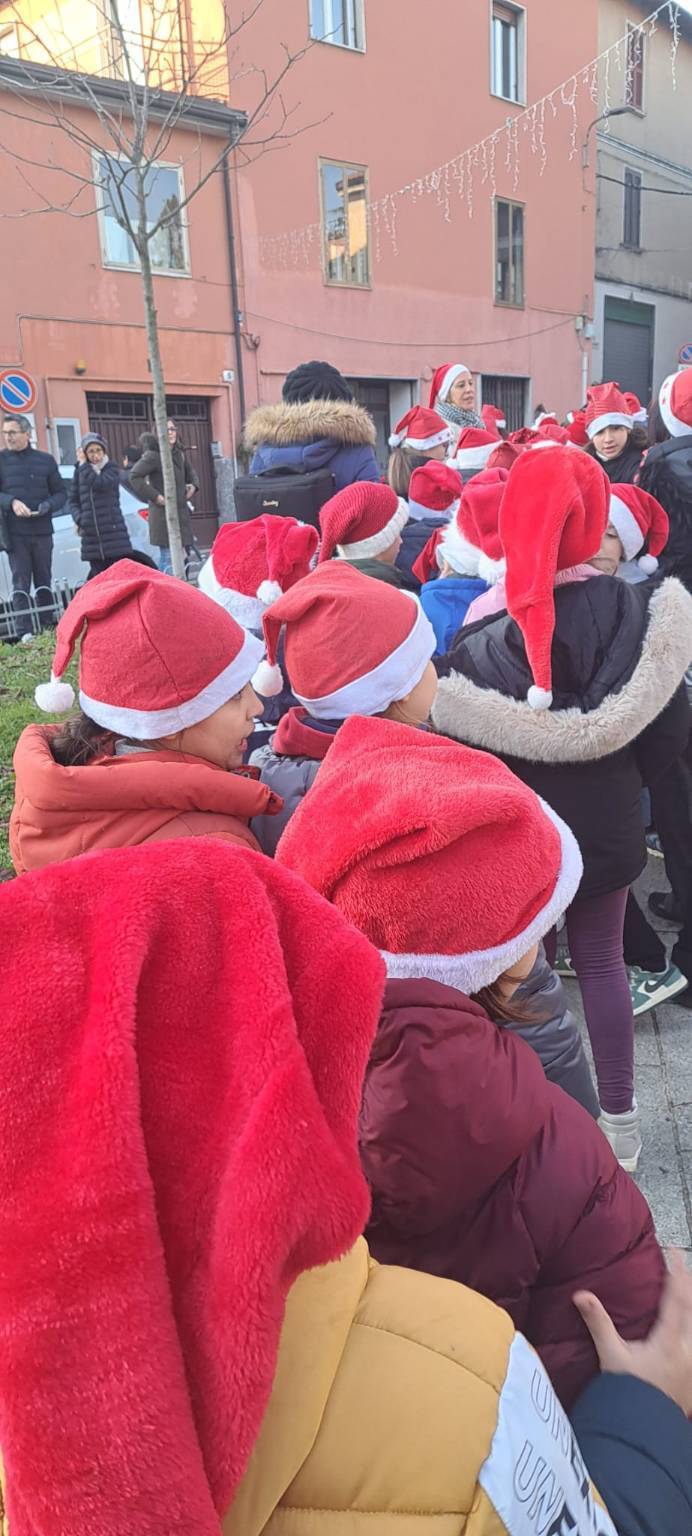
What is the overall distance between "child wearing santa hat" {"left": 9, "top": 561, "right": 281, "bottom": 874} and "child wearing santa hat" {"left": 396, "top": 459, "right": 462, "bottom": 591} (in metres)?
2.46

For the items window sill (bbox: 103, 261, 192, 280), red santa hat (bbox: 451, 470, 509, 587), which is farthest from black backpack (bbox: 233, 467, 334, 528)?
→ window sill (bbox: 103, 261, 192, 280)

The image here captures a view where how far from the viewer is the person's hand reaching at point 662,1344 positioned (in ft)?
3.75

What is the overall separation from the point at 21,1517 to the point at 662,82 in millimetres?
26909

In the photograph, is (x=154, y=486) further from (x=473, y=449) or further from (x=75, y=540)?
(x=473, y=449)

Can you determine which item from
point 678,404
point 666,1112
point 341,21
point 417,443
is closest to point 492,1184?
point 666,1112

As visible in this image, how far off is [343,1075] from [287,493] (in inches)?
149

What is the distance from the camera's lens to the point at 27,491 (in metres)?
9.27

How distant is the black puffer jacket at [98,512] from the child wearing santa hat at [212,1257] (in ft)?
29.9

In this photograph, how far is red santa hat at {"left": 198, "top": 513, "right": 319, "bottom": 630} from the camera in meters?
3.25

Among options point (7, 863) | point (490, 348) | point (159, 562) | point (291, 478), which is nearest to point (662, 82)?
point (490, 348)

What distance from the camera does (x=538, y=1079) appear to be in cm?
124

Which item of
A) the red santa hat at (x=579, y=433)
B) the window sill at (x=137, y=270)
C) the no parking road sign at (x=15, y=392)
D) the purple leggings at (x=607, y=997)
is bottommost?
the purple leggings at (x=607, y=997)

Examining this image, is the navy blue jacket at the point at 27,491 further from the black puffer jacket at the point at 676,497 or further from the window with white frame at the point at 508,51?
the window with white frame at the point at 508,51

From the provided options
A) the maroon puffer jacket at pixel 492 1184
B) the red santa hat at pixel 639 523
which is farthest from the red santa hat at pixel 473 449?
the maroon puffer jacket at pixel 492 1184
